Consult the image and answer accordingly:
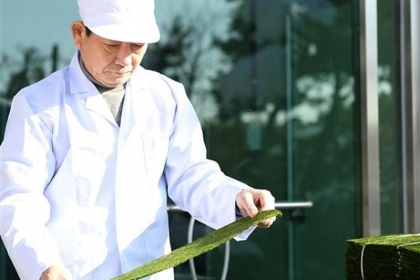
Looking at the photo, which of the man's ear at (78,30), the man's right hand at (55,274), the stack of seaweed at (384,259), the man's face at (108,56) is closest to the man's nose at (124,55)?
the man's face at (108,56)

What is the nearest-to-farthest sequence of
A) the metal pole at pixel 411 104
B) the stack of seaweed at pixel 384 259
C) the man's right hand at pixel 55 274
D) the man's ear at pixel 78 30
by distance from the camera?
the stack of seaweed at pixel 384 259 < the man's right hand at pixel 55 274 < the man's ear at pixel 78 30 < the metal pole at pixel 411 104

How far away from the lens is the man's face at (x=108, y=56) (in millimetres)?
2516

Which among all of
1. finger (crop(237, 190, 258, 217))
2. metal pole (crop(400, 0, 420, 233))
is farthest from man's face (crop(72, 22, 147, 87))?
metal pole (crop(400, 0, 420, 233))

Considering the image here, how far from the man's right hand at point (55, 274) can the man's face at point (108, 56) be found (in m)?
0.53

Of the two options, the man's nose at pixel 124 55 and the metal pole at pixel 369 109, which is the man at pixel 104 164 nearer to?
the man's nose at pixel 124 55

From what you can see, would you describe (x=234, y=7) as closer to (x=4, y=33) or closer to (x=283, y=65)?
(x=283, y=65)

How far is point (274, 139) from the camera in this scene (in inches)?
211

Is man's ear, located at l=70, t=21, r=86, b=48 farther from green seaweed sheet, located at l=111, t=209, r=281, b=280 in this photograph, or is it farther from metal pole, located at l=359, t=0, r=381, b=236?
metal pole, located at l=359, t=0, r=381, b=236

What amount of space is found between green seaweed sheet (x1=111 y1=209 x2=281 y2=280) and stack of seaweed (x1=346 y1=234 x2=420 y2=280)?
21 centimetres

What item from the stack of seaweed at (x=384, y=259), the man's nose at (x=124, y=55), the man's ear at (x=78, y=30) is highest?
the man's ear at (x=78, y=30)

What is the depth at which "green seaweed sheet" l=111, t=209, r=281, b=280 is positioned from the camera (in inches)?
81.7

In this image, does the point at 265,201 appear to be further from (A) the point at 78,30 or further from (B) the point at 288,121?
(B) the point at 288,121

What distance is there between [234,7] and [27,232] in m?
3.03

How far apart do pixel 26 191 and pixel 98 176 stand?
0.21 m
